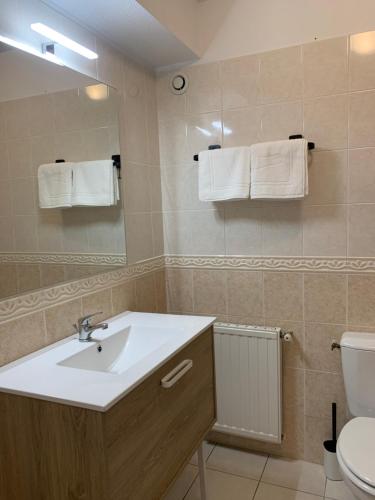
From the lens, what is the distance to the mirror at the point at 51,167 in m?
1.22

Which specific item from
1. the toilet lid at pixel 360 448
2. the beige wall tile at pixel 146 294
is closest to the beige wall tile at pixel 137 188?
the beige wall tile at pixel 146 294

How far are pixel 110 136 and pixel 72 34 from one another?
428 mm

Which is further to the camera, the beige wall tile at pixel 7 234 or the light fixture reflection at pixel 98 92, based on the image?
the light fixture reflection at pixel 98 92

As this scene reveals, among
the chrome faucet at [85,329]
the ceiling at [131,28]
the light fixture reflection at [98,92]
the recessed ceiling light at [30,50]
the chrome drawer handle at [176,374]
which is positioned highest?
the ceiling at [131,28]

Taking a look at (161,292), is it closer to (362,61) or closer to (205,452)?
(205,452)

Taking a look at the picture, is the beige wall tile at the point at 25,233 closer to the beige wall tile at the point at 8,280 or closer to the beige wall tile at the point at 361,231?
the beige wall tile at the point at 8,280

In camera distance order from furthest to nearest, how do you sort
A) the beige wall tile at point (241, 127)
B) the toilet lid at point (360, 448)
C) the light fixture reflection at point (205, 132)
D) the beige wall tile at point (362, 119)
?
the light fixture reflection at point (205, 132) → the beige wall tile at point (241, 127) → the beige wall tile at point (362, 119) → the toilet lid at point (360, 448)

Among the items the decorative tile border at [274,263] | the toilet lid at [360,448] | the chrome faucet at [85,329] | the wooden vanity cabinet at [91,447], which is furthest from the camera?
the decorative tile border at [274,263]

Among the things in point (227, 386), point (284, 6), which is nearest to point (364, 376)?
point (227, 386)

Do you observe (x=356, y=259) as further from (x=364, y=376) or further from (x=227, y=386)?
(x=227, y=386)

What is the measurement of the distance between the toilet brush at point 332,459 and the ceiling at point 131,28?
1951 mm

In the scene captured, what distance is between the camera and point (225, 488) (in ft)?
6.07

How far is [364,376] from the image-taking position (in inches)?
65.7

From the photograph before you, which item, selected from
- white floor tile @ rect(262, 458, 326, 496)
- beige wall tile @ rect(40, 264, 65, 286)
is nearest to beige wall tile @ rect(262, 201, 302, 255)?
beige wall tile @ rect(40, 264, 65, 286)
